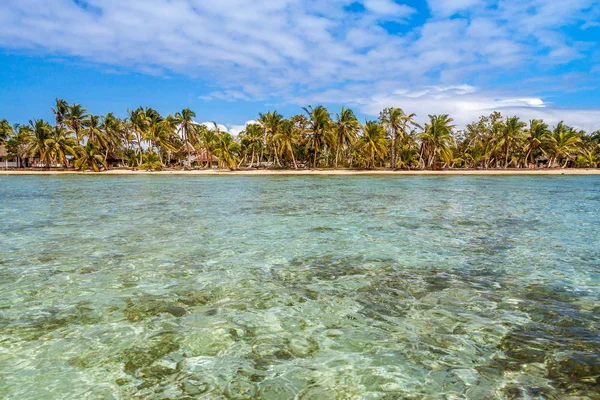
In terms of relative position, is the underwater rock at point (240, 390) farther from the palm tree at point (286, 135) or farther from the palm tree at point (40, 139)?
the palm tree at point (40, 139)

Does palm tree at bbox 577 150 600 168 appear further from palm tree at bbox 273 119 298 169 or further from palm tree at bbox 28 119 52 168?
palm tree at bbox 28 119 52 168

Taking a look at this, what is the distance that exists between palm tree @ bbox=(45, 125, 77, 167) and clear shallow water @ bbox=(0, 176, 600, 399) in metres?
60.5

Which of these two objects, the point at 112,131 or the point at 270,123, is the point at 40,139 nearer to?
the point at 112,131

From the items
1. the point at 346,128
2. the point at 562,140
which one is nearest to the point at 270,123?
the point at 346,128

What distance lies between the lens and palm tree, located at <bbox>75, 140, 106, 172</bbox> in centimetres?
6028

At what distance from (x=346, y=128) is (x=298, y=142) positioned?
957 centimetres

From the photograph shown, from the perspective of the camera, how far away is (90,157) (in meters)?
60.8

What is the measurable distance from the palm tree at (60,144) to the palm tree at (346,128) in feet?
143

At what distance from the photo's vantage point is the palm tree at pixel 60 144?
60.5 m

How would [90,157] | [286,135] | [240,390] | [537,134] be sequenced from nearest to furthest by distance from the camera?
[240,390] → [286,135] → [90,157] → [537,134]

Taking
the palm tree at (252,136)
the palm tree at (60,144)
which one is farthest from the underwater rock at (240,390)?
the palm tree at (60,144)

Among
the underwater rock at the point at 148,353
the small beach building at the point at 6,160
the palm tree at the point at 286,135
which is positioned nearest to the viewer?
the underwater rock at the point at 148,353

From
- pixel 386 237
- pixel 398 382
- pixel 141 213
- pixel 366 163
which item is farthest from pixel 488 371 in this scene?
pixel 366 163

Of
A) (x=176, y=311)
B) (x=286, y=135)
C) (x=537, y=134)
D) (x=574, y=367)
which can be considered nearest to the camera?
(x=574, y=367)
